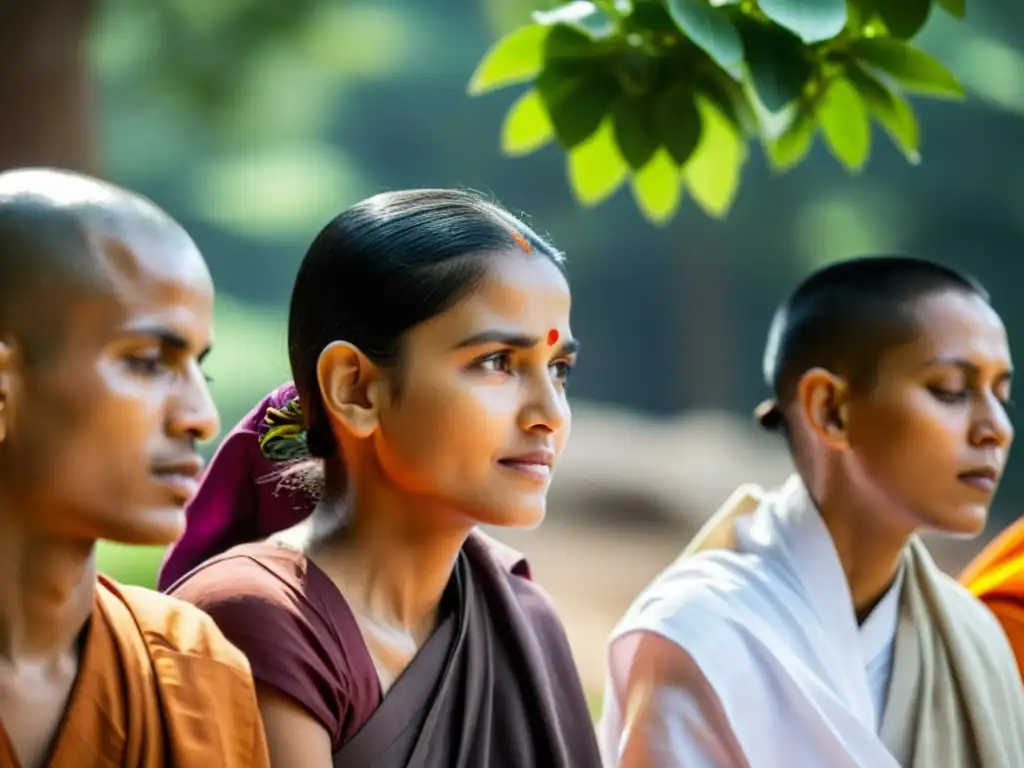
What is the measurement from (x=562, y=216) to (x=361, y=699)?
8.39 m

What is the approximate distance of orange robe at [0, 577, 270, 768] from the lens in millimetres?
1396

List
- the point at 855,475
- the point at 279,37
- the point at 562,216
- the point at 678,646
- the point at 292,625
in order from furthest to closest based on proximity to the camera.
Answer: the point at 562,216, the point at 279,37, the point at 855,475, the point at 678,646, the point at 292,625

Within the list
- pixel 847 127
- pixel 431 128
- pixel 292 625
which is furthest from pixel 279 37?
pixel 292 625

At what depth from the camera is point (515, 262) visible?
1762mm

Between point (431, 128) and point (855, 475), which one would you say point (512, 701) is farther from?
point (431, 128)

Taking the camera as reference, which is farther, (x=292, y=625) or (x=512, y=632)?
(x=512, y=632)

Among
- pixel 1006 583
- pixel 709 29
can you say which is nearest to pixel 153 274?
pixel 709 29

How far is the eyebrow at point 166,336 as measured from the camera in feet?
4.57

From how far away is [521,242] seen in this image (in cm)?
179

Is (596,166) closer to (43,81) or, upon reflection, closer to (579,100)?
(579,100)

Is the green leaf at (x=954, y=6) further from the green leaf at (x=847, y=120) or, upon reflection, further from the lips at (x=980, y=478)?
the lips at (x=980, y=478)

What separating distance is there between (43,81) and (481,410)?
2608 millimetres

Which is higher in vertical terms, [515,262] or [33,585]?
[515,262]

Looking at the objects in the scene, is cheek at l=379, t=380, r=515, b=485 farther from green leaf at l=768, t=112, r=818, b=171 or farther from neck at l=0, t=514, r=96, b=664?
green leaf at l=768, t=112, r=818, b=171
